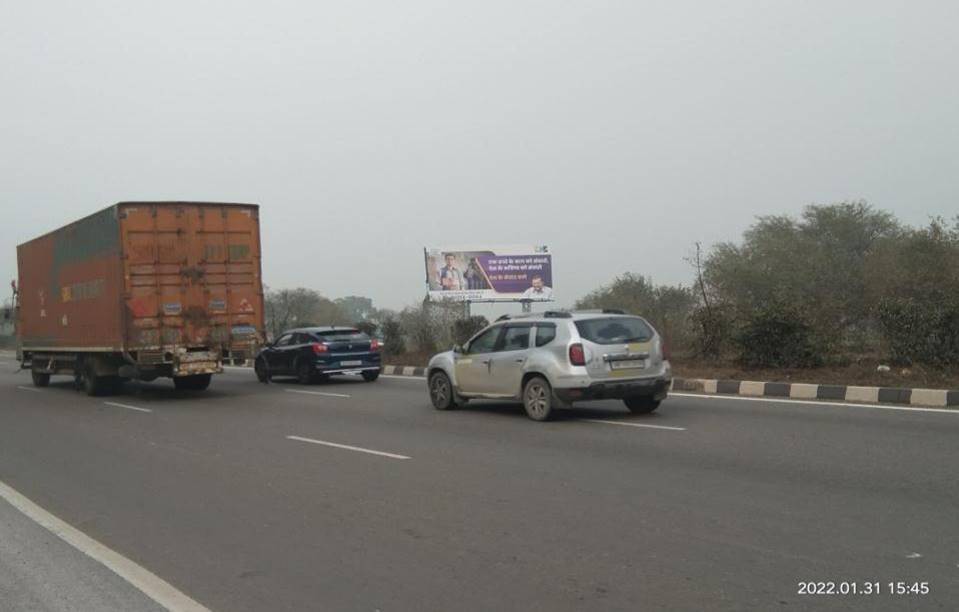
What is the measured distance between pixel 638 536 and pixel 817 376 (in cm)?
1127

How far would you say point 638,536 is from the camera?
562cm

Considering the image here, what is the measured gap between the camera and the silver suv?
11.0 metres

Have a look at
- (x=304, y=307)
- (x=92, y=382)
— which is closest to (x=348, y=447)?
(x=92, y=382)

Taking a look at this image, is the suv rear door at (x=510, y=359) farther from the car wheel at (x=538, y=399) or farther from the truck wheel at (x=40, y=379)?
the truck wheel at (x=40, y=379)

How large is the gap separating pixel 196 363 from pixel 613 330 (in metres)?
9.62

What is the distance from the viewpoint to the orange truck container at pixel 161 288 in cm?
1633

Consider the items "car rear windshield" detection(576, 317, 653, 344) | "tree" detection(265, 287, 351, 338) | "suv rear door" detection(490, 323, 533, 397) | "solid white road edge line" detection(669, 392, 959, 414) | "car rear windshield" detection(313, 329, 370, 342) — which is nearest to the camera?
"car rear windshield" detection(576, 317, 653, 344)

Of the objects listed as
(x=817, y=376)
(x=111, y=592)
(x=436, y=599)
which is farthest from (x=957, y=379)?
(x=111, y=592)

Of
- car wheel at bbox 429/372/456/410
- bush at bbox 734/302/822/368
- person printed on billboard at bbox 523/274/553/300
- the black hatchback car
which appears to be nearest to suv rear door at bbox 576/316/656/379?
car wheel at bbox 429/372/456/410

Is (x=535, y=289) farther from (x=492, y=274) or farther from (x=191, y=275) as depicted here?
(x=191, y=275)

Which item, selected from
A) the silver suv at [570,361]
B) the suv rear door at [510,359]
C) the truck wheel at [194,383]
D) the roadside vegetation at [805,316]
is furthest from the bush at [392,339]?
the suv rear door at [510,359]

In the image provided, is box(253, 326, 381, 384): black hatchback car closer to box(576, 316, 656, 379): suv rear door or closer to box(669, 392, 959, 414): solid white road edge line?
box(669, 392, 959, 414): solid white road edge line

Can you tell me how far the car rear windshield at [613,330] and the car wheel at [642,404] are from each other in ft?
3.95

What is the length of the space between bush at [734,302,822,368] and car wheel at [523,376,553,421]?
6984 millimetres
